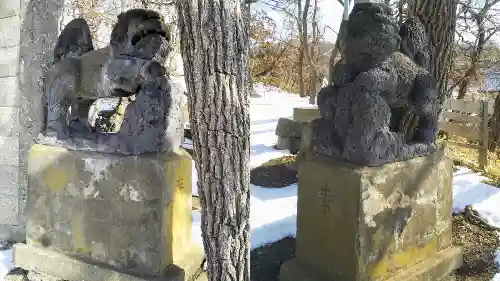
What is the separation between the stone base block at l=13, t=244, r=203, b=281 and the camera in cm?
269

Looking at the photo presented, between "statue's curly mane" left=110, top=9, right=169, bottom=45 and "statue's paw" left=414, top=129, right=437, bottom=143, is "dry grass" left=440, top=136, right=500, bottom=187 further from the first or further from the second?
"statue's curly mane" left=110, top=9, right=169, bottom=45

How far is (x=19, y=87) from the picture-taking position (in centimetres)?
361

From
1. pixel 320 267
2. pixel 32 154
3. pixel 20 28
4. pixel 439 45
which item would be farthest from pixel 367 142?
pixel 20 28

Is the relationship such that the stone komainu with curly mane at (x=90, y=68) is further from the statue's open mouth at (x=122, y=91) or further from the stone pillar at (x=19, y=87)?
the stone pillar at (x=19, y=87)

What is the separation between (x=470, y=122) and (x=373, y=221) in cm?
415

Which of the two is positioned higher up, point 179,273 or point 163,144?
point 163,144

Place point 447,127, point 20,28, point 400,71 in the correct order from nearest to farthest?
point 400,71
point 20,28
point 447,127

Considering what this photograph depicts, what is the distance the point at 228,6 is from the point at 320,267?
181cm

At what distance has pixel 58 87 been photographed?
2.99m

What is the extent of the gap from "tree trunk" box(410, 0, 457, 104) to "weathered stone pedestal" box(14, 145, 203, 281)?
2.36 metres

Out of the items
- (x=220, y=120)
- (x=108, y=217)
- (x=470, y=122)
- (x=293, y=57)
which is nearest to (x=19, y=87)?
(x=108, y=217)

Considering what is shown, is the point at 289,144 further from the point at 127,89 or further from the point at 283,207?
the point at 127,89

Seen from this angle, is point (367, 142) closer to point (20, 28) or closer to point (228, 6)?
point (228, 6)

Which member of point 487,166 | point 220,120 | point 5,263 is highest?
point 220,120
